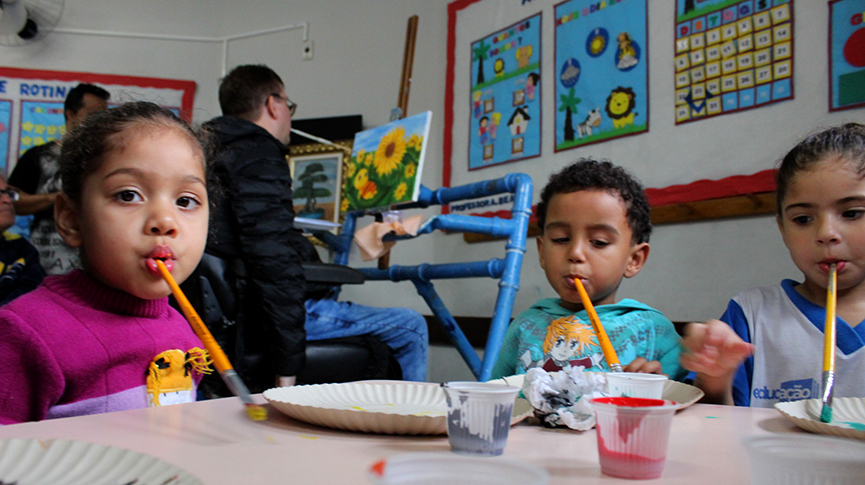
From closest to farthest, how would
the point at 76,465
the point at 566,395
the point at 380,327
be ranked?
the point at 76,465, the point at 566,395, the point at 380,327

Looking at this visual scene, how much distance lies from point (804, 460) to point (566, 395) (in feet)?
0.80

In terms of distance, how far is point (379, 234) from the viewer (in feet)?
6.57

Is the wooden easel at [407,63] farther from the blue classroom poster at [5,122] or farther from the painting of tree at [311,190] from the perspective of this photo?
the blue classroom poster at [5,122]

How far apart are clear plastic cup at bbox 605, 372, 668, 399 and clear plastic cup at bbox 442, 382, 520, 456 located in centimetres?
16

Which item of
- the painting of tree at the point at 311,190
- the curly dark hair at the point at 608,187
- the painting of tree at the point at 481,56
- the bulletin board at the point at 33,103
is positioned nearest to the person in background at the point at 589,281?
the curly dark hair at the point at 608,187

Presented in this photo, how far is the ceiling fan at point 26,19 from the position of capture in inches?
114

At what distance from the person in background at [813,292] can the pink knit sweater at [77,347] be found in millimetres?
850

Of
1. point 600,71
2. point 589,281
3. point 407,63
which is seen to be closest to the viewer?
point 589,281

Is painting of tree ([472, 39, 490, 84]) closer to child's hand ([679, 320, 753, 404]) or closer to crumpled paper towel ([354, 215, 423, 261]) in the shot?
crumpled paper towel ([354, 215, 423, 261])

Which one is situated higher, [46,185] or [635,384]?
[46,185]

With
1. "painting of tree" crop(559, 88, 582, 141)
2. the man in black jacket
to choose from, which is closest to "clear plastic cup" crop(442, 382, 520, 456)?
the man in black jacket

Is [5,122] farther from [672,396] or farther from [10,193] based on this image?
[672,396]

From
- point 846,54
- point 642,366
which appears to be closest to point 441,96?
point 846,54

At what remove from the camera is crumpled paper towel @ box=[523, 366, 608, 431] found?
487 millimetres
